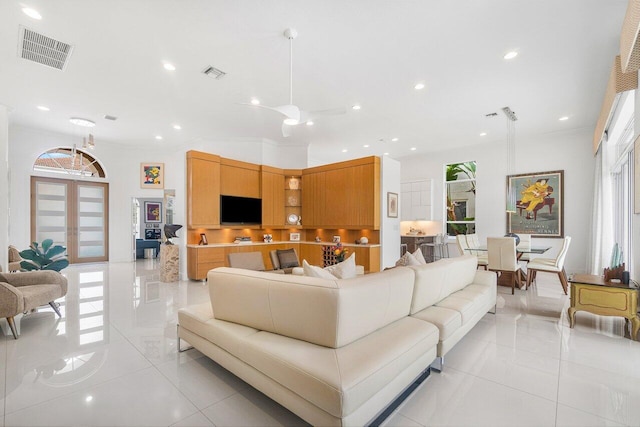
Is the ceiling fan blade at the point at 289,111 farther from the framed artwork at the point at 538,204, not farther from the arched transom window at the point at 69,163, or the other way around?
the arched transom window at the point at 69,163

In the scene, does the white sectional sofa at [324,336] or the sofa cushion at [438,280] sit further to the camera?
the sofa cushion at [438,280]

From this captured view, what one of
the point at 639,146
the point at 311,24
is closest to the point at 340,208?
the point at 311,24

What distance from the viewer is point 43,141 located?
7.32 m

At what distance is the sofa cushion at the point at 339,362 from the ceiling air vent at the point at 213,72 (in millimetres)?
3729

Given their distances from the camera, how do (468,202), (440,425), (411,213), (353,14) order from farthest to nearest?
(411,213) → (468,202) → (353,14) → (440,425)

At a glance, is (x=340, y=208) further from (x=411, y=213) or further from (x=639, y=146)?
(x=639, y=146)

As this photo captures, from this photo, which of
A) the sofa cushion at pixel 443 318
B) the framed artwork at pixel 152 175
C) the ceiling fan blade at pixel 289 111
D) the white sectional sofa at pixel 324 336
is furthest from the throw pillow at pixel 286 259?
the framed artwork at pixel 152 175

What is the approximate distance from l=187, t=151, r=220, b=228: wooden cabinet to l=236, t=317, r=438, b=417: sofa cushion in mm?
4690

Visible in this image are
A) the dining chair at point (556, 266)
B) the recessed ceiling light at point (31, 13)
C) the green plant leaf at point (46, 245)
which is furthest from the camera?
the dining chair at point (556, 266)

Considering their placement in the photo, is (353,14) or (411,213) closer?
(353,14)

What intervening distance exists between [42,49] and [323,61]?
3.57 metres

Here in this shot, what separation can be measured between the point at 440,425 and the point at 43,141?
10.2 metres

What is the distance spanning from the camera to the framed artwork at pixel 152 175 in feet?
29.2

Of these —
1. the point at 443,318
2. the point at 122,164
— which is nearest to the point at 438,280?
the point at 443,318
